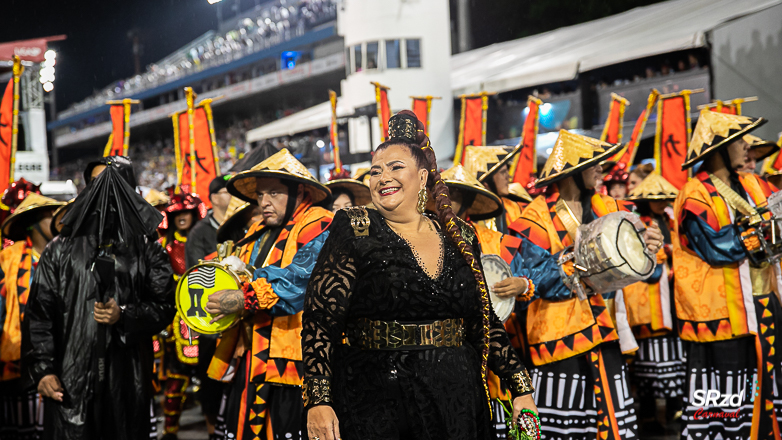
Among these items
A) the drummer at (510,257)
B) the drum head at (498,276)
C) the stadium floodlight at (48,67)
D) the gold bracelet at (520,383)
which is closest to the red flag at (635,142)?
the drummer at (510,257)

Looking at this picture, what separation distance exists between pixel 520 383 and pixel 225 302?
1.67m

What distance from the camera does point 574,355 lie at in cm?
450

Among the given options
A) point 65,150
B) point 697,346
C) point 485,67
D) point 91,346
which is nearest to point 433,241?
point 91,346

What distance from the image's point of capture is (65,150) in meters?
52.7

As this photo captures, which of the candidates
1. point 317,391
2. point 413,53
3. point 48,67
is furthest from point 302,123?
point 317,391

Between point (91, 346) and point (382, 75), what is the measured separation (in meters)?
16.5

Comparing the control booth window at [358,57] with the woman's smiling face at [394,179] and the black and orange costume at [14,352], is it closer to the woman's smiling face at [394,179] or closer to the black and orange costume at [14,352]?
the black and orange costume at [14,352]

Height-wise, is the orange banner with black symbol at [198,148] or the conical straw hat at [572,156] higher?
the orange banner with black symbol at [198,148]

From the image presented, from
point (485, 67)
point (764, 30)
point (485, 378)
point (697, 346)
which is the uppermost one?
point (485, 67)

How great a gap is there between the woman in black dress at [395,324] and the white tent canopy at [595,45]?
36.4 ft

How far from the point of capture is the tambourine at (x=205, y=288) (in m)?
3.86

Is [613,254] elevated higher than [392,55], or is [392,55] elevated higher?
[392,55]

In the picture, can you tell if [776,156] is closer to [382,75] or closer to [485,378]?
[485,378]

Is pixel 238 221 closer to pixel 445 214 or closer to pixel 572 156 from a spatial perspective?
pixel 572 156
